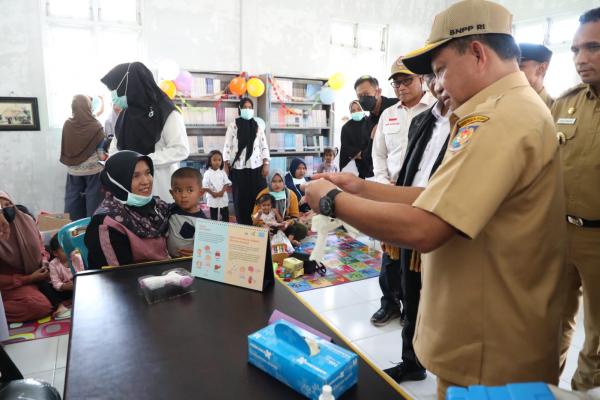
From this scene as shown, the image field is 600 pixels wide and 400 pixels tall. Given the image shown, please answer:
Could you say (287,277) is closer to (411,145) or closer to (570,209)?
(411,145)

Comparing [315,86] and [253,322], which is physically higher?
[315,86]

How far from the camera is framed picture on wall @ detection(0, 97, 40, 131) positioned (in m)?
4.75

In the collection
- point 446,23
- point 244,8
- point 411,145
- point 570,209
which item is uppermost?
point 244,8

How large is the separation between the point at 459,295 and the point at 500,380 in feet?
0.78

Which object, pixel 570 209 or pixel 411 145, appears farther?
pixel 411 145

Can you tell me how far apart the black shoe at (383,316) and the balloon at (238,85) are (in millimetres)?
3817

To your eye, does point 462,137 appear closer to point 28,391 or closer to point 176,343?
point 176,343

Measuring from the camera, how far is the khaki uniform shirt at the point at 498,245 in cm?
84

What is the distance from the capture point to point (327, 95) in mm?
6074

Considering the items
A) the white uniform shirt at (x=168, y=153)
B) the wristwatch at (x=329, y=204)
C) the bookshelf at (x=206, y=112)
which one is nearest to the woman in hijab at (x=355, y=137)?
the bookshelf at (x=206, y=112)

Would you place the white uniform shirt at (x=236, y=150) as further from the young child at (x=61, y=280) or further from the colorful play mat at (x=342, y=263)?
the young child at (x=61, y=280)

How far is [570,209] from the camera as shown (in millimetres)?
1851

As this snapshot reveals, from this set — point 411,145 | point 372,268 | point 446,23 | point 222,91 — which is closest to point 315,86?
point 222,91

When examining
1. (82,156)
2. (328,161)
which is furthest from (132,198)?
(328,161)
